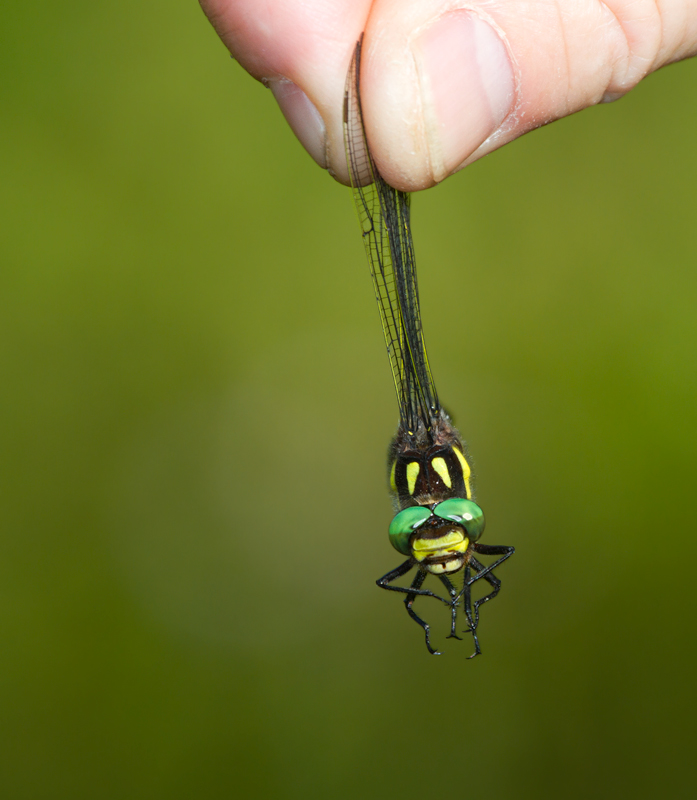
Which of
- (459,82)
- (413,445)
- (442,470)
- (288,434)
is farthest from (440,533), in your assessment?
(288,434)

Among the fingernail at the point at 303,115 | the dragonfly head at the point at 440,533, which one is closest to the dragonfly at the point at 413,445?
the dragonfly head at the point at 440,533

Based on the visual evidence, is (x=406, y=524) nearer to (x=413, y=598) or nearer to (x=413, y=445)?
(x=413, y=445)

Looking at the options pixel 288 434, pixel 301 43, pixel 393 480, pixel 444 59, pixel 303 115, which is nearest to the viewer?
pixel 444 59

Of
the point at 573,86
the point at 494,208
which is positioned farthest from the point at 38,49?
the point at 573,86

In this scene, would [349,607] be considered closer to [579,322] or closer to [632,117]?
[579,322]

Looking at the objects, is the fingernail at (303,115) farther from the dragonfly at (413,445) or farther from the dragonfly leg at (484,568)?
the dragonfly leg at (484,568)

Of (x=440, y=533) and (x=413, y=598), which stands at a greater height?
(x=440, y=533)
